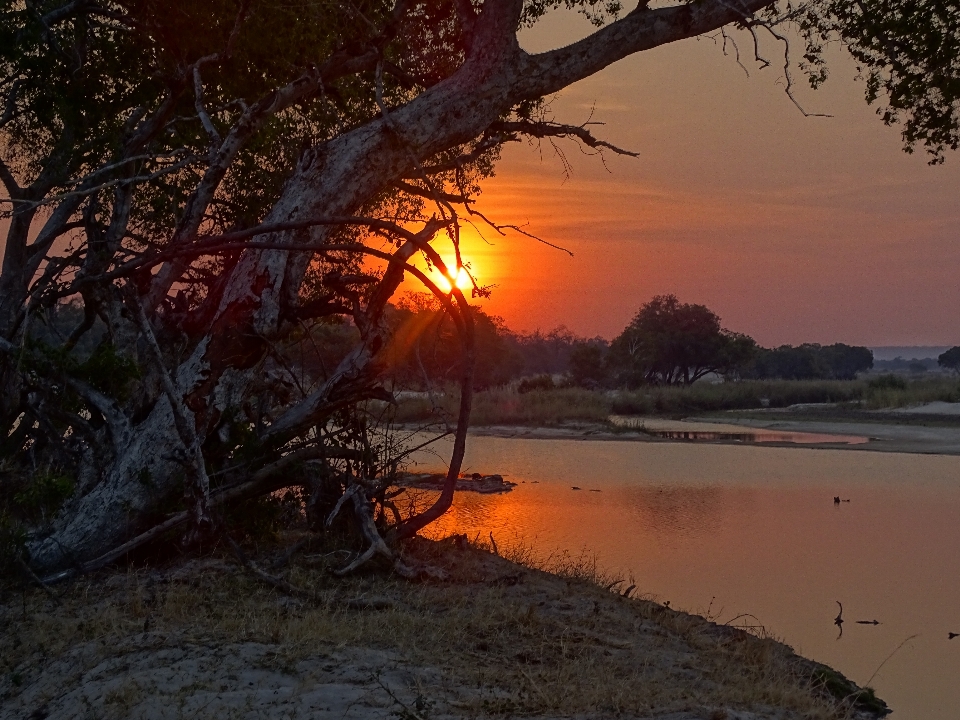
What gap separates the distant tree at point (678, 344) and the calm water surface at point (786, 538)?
110 ft

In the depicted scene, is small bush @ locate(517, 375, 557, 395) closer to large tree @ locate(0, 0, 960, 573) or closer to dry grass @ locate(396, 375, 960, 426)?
dry grass @ locate(396, 375, 960, 426)

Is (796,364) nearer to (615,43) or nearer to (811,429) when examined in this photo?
(811,429)

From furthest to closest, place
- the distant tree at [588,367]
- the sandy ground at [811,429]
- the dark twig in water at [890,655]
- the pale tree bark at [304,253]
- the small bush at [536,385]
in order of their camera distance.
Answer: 1. the distant tree at [588,367]
2. the small bush at [536,385]
3. the sandy ground at [811,429]
4. the dark twig in water at [890,655]
5. the pale tree bark at [304,253]

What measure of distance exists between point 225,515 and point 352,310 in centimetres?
217

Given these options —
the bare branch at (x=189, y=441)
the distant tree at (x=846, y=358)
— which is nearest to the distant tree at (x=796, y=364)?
the distant tree at (x=846, y=358)

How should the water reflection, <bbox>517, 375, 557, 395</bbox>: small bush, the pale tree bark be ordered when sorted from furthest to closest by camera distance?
<bbox>517, 375, 557, 395</bbox>: small bush, the water reflection, the pale tree bark

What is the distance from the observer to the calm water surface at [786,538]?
1101cm

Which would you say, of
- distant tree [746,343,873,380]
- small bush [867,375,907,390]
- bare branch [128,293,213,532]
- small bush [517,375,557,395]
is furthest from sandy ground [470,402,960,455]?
distant tree [746,343,873,380]

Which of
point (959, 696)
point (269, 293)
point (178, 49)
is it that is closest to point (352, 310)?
point (269, 293)

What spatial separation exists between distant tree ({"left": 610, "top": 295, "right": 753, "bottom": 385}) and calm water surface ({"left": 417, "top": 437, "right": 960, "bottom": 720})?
110ft

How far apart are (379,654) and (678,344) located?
59.0 m

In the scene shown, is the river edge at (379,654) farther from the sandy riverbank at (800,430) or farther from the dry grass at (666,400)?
the sandy riverbank at (800,430)

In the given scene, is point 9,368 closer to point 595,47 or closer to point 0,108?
point 0,108

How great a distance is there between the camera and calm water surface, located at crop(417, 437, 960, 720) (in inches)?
433
